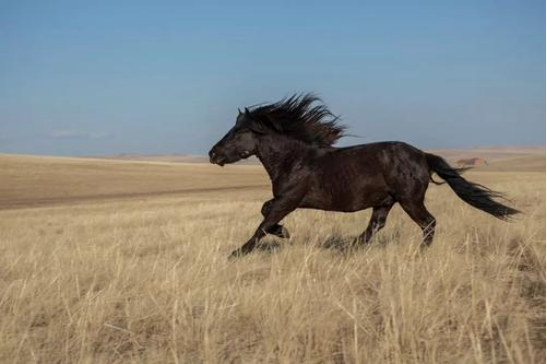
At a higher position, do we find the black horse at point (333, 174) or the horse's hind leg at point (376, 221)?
the black horse at point (333, 174)

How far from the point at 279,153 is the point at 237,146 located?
632 mm

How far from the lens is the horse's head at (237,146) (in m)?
7.51

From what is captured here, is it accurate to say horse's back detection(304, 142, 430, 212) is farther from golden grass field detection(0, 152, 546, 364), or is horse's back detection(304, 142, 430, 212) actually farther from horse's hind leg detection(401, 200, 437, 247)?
golden grass field detection(0, 152, 546, 364)

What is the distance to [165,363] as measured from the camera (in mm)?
3186

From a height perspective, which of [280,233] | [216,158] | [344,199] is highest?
[216,158]

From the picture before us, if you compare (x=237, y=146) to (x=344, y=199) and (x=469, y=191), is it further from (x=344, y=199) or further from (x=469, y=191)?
(x=469, y=191)

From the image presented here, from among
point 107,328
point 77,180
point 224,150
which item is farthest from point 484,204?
point 77,180

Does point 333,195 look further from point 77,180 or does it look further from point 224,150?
point 77,180

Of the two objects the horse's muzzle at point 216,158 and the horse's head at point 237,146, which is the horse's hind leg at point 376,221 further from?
the horse's muzzle at point 216,158

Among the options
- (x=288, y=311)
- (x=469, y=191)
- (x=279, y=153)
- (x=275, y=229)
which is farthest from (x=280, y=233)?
(x=288, y=311)

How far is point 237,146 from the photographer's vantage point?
296 inches

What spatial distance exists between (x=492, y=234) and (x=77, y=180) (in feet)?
142

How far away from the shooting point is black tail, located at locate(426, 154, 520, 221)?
6.85 metres

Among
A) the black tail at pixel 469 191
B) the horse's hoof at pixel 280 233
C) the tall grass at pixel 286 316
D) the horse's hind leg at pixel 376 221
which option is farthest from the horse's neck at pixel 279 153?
the black tail at pixel 469 191
